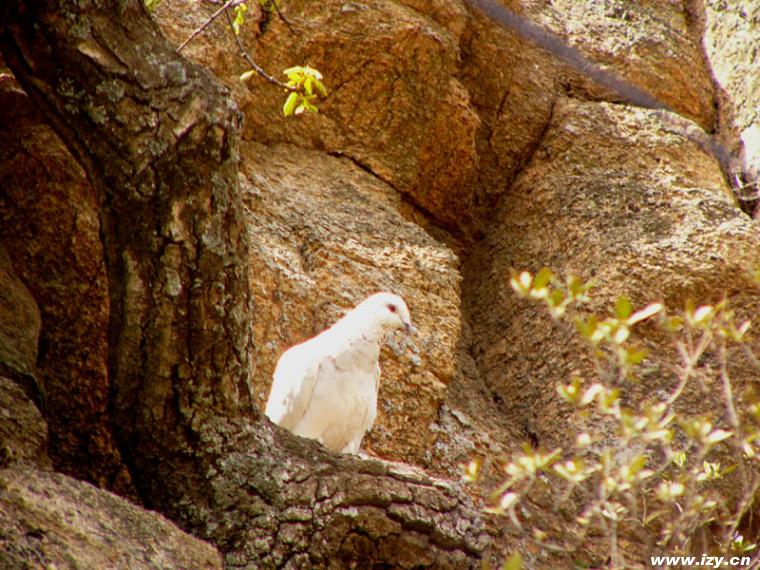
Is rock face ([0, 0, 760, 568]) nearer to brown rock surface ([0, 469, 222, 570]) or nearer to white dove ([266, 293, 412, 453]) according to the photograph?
white dove ([266, 293, 412, 453])

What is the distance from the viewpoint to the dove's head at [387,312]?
552 cm

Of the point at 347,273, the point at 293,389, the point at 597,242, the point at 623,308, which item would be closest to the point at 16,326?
the point at 293,389

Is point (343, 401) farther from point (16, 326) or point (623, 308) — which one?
point (623, 308)

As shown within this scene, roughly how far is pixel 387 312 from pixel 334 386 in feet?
1.81

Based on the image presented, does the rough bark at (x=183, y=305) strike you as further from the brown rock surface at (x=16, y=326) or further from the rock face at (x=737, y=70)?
the rock face at (x=737, y=70)

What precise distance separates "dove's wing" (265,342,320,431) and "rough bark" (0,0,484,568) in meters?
1.75

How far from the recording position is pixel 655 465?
20.6 ft

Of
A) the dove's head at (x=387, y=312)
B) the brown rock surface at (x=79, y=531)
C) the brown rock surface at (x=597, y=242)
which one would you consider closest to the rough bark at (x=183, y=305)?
the brown rock surface at (x=79, y=531)

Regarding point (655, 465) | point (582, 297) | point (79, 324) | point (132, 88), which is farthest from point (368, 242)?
Result: point (582, 297)

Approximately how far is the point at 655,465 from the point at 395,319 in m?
2.11

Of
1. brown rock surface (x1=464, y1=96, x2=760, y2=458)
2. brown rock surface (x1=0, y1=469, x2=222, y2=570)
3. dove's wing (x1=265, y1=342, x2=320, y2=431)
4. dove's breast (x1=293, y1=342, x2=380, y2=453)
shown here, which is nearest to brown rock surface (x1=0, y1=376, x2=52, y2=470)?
brown rock surface (x1=0, y1=469, x2=222, y2=570)

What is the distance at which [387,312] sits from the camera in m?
5.57

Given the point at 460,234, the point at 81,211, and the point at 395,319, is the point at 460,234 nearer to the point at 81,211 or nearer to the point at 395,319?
the point at 395,319

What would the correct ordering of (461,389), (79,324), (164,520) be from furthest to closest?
(461,389), (79,324), (164,520)
